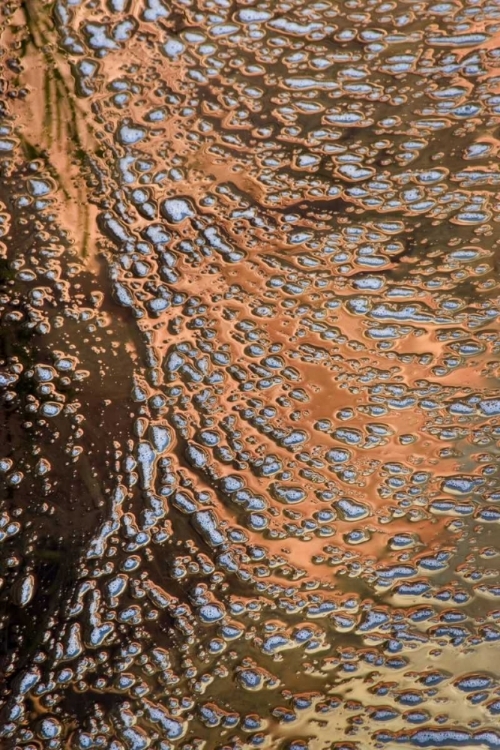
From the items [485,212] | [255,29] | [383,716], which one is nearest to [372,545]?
[383,716]

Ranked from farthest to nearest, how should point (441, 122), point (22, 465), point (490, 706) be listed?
point (441, 122) < point (22, 465) < point (490, 706)

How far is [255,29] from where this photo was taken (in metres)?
1.36

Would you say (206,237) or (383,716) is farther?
(206,237)

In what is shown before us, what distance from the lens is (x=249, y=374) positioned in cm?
102

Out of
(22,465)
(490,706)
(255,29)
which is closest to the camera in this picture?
(490,706)

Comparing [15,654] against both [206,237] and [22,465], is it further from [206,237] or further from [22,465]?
[206,237]

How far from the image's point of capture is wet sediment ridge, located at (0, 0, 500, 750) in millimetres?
841

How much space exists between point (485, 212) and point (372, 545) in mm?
547

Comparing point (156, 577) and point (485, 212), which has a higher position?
point (485, 212)

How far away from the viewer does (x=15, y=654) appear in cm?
85

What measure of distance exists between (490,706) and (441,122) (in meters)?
0.87

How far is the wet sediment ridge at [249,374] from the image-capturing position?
0.84m

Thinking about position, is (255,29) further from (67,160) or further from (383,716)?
(383,716)

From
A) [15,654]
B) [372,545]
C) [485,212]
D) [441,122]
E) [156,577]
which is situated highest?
[441,122]
